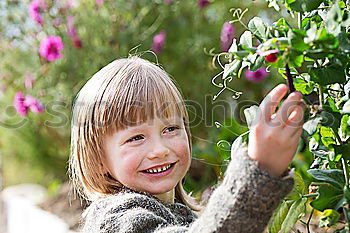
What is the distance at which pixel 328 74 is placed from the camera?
90 centimetres

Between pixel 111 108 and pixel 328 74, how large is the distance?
0.49 meters

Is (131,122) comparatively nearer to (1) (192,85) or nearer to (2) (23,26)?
(1) (192,85)

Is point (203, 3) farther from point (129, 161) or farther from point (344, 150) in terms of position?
point (344, 150)

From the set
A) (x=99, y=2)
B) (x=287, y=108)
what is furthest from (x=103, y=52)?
(x=287, y=108)

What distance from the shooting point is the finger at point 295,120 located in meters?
0.81

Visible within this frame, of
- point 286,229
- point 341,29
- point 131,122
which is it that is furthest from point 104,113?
point 341,29

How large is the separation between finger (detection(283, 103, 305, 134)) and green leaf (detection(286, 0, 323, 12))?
170 millimetres

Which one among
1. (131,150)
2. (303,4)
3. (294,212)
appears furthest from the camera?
(131,150)

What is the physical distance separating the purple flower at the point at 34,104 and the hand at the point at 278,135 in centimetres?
288

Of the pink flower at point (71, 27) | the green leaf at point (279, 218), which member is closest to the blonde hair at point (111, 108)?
the green leaf at point (279, 218)

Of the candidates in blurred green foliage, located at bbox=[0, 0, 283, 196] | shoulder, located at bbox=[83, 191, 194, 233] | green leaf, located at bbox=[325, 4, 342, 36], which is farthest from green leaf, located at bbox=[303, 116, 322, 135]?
blurred green foliage, located at bbox=[0, 0, 283, 196]

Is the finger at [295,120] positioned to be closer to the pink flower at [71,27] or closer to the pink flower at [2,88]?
the pink flower at [71,27]

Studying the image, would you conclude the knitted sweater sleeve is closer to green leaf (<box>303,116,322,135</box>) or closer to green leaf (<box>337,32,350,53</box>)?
green leaf (<box>303,116,322,135</box>)

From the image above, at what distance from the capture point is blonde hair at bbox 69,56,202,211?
1229 mm
